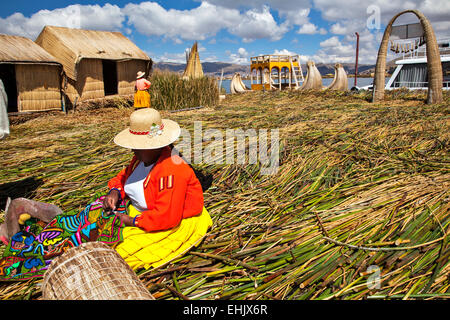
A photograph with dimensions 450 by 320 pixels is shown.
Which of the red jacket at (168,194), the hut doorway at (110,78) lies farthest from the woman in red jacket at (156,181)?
the hut doorway at (110,78)

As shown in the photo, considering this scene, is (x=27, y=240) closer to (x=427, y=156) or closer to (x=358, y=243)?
(x=358, y=243)

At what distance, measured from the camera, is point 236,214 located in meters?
2.37

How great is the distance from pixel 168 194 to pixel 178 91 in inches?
330

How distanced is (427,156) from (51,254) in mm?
3448

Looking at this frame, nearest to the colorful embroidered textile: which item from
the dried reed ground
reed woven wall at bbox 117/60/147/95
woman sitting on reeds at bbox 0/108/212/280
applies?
woman sitting on reeds at bbox 0/108/212/280

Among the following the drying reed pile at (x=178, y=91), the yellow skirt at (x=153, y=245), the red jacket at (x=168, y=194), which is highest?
the drying reed pile at (x=178, y=91)

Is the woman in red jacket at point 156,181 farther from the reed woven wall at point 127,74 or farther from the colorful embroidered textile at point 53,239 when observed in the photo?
the reed woven wall at point 127,74

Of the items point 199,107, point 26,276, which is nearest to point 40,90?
point 199,107

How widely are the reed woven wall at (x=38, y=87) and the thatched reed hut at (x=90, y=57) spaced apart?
0.38 m

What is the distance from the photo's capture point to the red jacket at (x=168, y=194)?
1.74m

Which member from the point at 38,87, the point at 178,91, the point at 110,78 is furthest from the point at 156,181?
the point at 110,78

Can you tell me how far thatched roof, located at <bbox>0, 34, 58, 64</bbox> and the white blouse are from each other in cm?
751

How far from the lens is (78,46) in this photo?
9.52 metres

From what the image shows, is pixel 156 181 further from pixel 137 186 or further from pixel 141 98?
pixel 141 98
